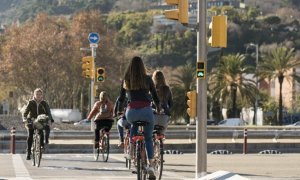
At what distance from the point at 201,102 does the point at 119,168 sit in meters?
4.69

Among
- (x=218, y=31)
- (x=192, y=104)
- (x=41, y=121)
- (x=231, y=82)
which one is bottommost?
(x=41, y=121)

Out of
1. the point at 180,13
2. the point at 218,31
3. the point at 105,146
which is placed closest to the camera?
the point at 218,31

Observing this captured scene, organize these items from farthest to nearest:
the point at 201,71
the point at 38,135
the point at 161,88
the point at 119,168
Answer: the point at 38,135, the point at 119,168, the point at 161,88, the point at 201,71

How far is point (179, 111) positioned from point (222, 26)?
61115 millimetres

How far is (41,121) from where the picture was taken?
20.0 m

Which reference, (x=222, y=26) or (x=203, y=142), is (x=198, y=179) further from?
(x=222, y=26)

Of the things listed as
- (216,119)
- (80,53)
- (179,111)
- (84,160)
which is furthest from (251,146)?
(216,119)

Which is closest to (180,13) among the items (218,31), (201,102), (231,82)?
(218,31)

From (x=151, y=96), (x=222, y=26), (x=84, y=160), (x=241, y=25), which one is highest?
(x=241, y=25)

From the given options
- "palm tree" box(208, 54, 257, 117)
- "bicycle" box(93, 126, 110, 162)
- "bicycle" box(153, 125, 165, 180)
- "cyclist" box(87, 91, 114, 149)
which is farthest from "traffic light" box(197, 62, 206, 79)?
"palm tree" box(208, 54, 257, 117)

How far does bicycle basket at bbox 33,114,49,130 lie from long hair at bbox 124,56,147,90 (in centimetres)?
686

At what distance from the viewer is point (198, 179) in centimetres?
1523

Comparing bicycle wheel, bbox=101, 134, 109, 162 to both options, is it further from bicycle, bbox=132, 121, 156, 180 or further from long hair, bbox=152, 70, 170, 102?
bicycle, bbox=132, 121, 156, 180

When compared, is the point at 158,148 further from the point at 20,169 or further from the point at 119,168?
the point at 20,169
